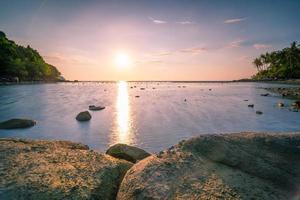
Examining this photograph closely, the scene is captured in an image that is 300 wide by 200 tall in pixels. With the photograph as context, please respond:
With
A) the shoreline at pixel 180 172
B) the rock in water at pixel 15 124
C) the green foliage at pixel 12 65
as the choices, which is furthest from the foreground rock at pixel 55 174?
the green foliage at pixel 12 65

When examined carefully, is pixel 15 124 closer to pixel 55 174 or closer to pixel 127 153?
pixel 127 153

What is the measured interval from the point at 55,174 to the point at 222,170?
10.2ft

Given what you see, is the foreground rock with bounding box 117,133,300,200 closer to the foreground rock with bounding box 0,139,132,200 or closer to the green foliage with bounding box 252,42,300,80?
the foreground rock with bounding box 0,139,132,200

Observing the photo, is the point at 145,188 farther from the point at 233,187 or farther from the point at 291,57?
the point at 291,57

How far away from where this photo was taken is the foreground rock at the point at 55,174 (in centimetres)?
425

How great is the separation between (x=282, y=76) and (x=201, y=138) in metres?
146

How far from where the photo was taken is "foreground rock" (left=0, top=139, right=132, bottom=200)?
167 inches

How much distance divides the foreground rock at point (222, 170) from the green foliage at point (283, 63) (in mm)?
132360

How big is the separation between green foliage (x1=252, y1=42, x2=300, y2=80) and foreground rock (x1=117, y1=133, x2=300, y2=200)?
13236 centimetres

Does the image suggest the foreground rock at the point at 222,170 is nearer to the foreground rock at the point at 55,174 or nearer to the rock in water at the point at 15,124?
the foreground rock at the point at 55,174

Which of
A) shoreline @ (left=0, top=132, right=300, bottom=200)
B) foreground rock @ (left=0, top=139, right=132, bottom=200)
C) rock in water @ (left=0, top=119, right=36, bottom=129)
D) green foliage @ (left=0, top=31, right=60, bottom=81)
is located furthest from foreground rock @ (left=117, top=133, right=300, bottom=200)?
green foliage @ (left=0, top=31, right=60, bottom=81)

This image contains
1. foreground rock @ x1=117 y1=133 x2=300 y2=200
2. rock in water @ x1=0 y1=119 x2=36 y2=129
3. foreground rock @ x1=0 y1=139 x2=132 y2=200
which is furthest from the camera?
rock in water @ x1=0 y1=119 x2=36 y2=129

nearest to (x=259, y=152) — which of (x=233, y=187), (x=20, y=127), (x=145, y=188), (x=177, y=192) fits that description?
(x=233, y=187)

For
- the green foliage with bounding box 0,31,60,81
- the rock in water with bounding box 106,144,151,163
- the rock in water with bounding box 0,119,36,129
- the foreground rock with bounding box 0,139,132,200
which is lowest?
the rock in water with bounding box 0,119,36,129
